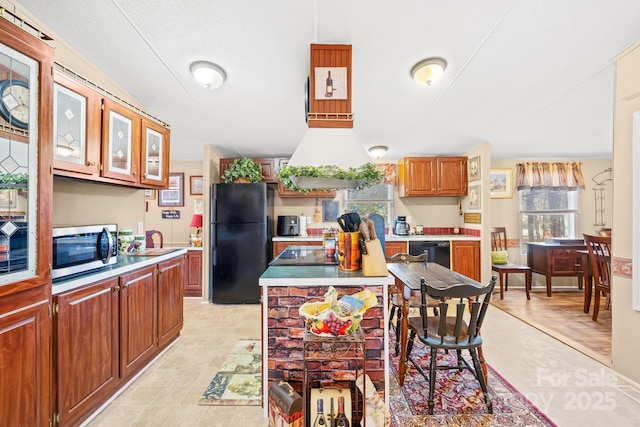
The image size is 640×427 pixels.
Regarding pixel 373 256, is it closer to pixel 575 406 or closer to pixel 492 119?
pixel 575 406

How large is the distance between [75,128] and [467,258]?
16.3 ft

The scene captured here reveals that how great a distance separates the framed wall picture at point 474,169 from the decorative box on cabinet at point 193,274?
15.3ft

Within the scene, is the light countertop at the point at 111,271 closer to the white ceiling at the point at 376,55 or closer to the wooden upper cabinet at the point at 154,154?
the wooden upper cabinet at the point at 154,154

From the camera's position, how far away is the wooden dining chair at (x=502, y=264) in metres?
4.32

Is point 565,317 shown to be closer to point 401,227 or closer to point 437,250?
point 437,250

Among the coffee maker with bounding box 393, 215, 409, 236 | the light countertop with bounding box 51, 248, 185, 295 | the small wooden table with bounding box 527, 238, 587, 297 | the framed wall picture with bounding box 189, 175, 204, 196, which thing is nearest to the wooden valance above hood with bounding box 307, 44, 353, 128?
the light countertop with bounding box 51, 248, 185, 295

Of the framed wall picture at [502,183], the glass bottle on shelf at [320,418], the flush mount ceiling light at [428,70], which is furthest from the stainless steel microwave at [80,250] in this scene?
the framed wall picture at [502,183]

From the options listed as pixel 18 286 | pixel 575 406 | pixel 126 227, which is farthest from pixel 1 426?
pixel 575 406

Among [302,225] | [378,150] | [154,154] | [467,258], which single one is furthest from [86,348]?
[467,258]

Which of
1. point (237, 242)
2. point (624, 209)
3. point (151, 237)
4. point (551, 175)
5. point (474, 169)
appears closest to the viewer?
point (624, 209)

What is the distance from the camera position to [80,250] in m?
1.88

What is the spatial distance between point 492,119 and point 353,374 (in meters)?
3.56

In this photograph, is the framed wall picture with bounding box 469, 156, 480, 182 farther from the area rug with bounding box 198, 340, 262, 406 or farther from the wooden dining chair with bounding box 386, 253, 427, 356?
the area rug with bounding box 198, 340, 262, 406

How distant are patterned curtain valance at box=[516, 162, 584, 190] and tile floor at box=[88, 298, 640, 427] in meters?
2.98
